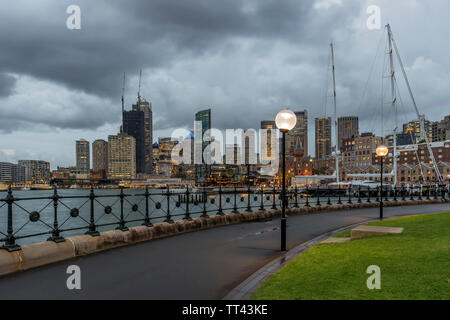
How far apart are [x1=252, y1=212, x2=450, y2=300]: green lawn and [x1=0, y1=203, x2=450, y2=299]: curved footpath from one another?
3.53 ft

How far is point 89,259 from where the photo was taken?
27.0 ft

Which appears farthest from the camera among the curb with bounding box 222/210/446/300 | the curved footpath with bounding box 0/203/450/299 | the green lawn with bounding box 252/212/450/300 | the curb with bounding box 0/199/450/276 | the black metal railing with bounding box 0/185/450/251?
the black metal railing with bounding box 0/185/450/251

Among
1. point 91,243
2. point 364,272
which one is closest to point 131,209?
point 91,243

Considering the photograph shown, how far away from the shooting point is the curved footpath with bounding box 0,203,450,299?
228 inches

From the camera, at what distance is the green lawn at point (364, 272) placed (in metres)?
5.01

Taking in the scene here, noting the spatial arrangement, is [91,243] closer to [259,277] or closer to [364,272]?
[259,277]

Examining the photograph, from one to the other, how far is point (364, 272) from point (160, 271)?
445 centimetres

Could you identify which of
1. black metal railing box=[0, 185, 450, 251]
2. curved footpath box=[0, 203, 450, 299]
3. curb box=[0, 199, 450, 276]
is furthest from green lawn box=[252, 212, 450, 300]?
curb box=[0, 199, 450, 276]

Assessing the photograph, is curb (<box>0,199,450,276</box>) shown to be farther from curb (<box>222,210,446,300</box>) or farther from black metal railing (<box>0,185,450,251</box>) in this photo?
curb (<box>222,210,446,300</box>)

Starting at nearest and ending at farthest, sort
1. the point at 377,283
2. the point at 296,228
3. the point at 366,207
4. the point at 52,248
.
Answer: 1. the point at 377,283
2. the point at 52,248
3. the point at 296,228
4. the point at 366,207

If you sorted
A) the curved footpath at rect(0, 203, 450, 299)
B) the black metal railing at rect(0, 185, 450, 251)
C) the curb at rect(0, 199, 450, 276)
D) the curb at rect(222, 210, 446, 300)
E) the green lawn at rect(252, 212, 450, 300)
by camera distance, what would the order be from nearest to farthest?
the green lawn at rect(252, 212, 450, 300)
the curb at rect(222, 210, 446, 300)
the curved footpath at rect(0, 203, 450, 299)
the curb at rect(0, 199, 450, 276)
the black metal railing at rect(0, 185, 450, 251)

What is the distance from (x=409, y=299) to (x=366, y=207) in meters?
22.7
